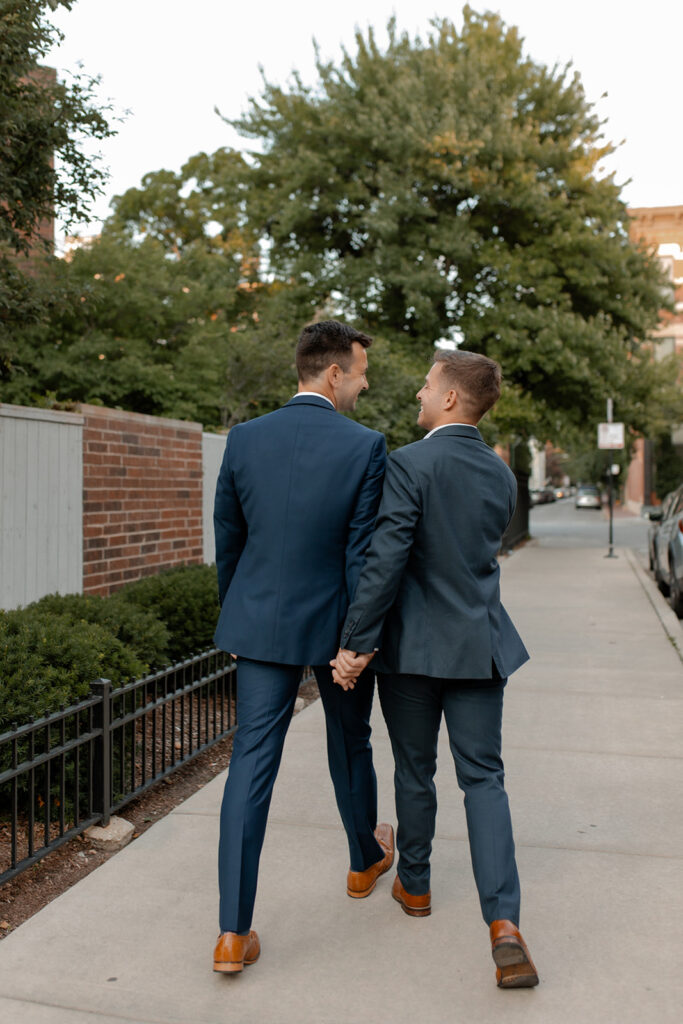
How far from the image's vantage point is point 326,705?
3.11 m

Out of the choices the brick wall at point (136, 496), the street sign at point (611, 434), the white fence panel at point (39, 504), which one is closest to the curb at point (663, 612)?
the street sign at point (611, 434)

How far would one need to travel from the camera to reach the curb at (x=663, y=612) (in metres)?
8.93

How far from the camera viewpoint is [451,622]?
2.88 metres

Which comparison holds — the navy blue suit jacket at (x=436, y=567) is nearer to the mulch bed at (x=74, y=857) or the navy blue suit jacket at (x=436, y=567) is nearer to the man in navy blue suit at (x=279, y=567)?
the man in navy blue suit at (x=279, y=567)

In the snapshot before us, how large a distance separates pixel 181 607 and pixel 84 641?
5.92ft

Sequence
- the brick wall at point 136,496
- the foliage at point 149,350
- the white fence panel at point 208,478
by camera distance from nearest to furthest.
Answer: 1. the brick wall at point 136,496
2. the white fence panel at point 208,478
3. the foliage at point 149,350

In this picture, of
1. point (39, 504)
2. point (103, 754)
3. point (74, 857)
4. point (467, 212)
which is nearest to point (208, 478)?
point (39, 504)

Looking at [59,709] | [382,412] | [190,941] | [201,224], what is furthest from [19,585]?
[201,224]

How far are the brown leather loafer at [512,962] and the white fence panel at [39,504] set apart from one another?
3881 millimetres

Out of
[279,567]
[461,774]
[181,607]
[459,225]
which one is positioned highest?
[459,225]

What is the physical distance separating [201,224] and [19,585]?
2235cm

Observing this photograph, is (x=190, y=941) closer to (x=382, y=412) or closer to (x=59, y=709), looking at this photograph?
(x=59, y=709)

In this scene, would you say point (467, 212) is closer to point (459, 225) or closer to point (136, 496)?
point (459, 225)

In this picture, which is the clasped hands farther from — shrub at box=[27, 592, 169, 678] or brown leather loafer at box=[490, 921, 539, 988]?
shrub at box=[27, 592, 169, 678]
